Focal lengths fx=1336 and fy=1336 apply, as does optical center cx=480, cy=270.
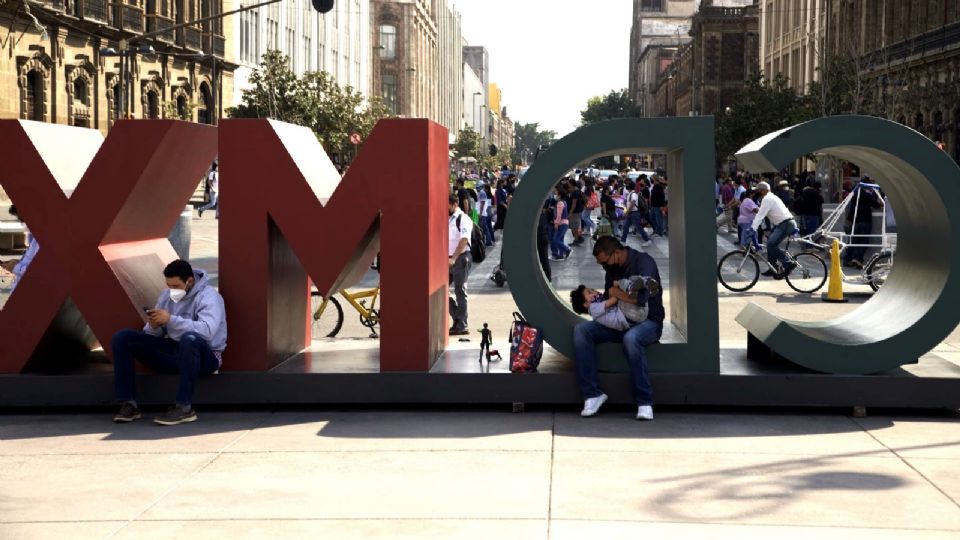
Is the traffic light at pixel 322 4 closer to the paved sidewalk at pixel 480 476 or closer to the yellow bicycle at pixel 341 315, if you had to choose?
the yellow bicycle at pixel 341 315

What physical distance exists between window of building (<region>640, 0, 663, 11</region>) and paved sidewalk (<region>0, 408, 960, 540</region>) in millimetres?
179343

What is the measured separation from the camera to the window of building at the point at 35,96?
39031 mm

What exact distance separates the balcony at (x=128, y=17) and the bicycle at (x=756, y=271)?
99.8 ft

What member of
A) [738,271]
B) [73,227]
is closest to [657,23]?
[738,271]

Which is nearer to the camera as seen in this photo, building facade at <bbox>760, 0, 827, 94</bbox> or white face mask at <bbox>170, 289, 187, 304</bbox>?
white face mask at <bbox>170, 289, 187, 304</bbox>

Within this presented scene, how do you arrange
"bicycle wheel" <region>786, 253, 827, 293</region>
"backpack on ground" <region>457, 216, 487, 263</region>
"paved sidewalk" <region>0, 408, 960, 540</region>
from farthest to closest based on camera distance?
"backpack on ground" <region>457, 216, 487, 263</region>, "bicycle wheel" <region>786, 253, 827, 293</region>, "paved sidewalk" <region>0, 408, 960, 540</region>

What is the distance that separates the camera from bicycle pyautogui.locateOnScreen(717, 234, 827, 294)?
789 inches

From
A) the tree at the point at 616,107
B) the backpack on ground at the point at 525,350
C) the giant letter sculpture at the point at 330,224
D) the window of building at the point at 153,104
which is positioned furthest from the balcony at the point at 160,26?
the tree at the point at 616,107

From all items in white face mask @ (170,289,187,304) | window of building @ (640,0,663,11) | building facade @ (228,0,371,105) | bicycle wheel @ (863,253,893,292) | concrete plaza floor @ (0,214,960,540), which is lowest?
concrete plaza floor @ (0,214,960,540)

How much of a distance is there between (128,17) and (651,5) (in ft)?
475

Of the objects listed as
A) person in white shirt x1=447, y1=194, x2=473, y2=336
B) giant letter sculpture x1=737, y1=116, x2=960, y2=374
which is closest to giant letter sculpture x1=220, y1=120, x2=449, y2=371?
giant letter sculpture x1=737, y1=116, x2=960, y2=374

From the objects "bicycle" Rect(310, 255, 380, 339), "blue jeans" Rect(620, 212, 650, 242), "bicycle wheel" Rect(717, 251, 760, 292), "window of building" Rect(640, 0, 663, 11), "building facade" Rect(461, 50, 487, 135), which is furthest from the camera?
"window of building" Rect(640, 0, 663, 11)

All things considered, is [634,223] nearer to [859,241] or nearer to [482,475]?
[859,241]

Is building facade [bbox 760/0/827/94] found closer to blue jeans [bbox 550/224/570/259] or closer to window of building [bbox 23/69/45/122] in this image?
blue jeans [bbox 550/224/570/259]
